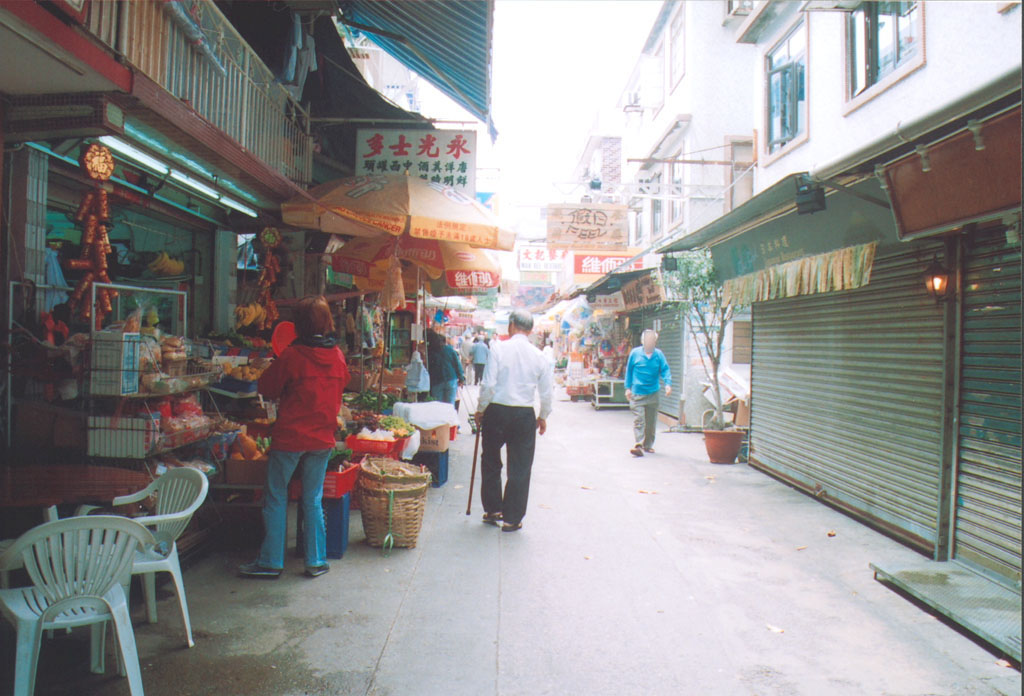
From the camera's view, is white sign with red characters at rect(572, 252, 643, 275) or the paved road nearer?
the paved road

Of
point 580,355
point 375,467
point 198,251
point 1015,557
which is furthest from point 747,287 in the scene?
point 580,355

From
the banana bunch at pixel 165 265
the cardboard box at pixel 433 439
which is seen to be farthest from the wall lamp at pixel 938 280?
the banana bunch at pixel 165 265

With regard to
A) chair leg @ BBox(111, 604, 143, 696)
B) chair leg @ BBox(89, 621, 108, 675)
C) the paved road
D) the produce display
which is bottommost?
the paved road

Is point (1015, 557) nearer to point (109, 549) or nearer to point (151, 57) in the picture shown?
point (109, 549)

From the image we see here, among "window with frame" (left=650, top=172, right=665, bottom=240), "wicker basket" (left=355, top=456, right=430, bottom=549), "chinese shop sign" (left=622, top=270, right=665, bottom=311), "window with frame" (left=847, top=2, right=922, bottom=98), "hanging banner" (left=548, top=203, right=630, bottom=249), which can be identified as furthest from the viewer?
"window with frame" (left=650, top=172, right=665, bottom=240)

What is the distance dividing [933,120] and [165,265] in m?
7.13

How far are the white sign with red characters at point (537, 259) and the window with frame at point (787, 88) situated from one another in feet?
57.8

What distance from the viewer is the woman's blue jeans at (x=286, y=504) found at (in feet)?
15.5

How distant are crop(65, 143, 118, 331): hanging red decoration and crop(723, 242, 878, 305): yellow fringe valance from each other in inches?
261

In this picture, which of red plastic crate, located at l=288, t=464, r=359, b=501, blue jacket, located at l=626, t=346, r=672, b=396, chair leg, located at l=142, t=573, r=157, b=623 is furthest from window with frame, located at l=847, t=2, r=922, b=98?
chair leg, located at l=142, t=573, r=157, b=623

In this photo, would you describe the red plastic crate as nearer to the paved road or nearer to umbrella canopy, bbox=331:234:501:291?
the paved road

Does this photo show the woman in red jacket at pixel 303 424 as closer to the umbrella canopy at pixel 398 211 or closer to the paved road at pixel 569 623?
the paved road at pixel 569 623

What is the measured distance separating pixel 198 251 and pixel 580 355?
18085mm

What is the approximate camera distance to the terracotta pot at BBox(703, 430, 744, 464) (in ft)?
34.4
